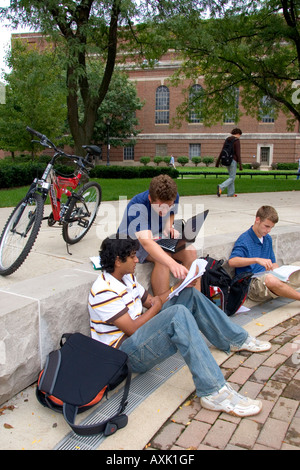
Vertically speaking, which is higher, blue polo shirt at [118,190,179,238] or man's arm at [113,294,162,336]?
blue polo shirt at [118,190,179,238]

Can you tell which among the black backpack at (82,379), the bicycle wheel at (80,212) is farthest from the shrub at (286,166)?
the black backpack at (82,379)

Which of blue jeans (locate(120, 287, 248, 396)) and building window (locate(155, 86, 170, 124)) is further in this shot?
building window (locate(155, 86, 170, 124))

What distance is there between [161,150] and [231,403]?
43.9 metres

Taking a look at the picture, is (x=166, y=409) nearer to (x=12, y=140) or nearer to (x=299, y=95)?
(x=299, y=95)

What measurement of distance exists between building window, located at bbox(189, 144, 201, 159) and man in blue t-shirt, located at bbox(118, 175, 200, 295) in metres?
41.6

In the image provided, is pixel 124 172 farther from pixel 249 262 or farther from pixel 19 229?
pixel 19 229

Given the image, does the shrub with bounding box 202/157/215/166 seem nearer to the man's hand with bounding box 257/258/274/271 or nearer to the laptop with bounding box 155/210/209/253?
the man's hand with bounding box 257/258/274/271

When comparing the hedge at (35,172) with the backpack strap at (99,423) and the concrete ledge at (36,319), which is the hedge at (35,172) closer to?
the concrete ledge at (36,319)

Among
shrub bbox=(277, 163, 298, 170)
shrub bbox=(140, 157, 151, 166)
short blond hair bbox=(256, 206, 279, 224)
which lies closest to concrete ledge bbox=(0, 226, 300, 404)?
short blond hair bbox=(256, 206, 279, 224)

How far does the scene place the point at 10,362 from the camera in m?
2.68

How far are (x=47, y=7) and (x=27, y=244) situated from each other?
10.7 m

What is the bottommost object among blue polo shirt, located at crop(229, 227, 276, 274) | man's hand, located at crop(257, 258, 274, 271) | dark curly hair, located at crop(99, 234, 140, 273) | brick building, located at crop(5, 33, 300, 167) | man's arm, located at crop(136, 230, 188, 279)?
man's hand, located at crop(257, 258, 274, 271)

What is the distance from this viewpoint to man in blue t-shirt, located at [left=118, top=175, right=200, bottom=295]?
3.67 metres

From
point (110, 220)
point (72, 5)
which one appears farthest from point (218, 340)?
point (72, 5)
